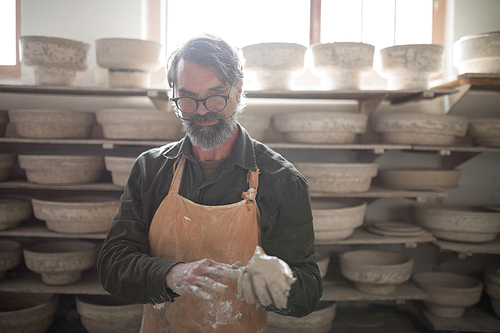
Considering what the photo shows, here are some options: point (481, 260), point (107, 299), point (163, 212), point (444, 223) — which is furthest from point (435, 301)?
point (107, 299)

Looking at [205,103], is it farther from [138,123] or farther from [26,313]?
[26,313]

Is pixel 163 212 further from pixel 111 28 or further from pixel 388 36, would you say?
pixel 388 36

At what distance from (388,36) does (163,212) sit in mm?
2740

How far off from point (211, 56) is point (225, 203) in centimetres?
52

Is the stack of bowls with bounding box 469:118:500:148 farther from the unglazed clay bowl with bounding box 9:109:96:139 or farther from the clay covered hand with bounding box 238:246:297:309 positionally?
the unglazed clay bowl with bounding box 9:109:96:139

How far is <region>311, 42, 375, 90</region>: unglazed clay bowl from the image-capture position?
2.20m

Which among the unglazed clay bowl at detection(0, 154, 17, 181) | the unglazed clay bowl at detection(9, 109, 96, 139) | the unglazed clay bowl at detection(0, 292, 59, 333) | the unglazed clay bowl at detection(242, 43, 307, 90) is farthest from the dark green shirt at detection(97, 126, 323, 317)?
the unglazed clay bowl at detection(0, 154, 17, 181)

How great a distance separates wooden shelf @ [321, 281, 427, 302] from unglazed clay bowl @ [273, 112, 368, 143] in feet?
3.47

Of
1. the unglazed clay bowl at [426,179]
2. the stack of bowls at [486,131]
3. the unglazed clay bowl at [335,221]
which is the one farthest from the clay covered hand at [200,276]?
the stack of bowls at [486,131]

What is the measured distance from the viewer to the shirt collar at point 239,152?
48.2 inches

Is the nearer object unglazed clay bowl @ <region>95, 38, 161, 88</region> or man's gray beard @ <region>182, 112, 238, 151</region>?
man's gray beard @ <region>182, 112, 238, 151</region>

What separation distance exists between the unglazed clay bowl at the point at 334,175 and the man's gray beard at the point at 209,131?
1058mm

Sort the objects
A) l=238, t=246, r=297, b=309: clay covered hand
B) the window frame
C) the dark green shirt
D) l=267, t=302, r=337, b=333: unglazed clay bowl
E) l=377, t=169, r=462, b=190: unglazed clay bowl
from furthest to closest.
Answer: the window frame
l=377, t=169, r=462, b=190: unglazed clay bowl
l=267, t=302, r=337, b=333: unglazed clay bowl
the dark green shirt
l=238, t=246, r=297, b=309: clay covered hand

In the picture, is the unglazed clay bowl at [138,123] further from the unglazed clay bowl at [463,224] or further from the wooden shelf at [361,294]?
the unglazed clay bowl at [463,224]
